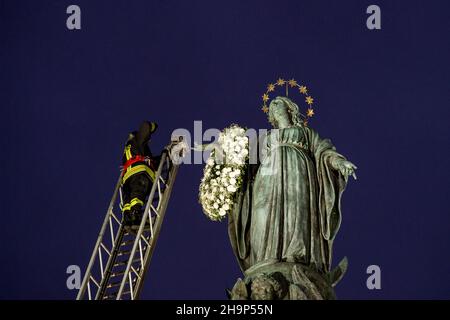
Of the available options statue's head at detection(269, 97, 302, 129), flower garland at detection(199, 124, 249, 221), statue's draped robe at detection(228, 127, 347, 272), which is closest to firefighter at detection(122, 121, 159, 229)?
flower garland at detection(199, 124, 249, 221)

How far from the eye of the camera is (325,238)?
14.7 m

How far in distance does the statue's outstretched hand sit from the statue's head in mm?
1476

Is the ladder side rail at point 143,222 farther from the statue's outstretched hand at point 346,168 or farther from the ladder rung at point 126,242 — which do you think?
the statue's outstretched hand at point 346,168

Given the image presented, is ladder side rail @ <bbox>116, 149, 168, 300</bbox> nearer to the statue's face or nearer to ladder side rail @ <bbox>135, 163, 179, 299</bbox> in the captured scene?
ladder side rail @ <bbox>135, 163, 179, 299</bbox>

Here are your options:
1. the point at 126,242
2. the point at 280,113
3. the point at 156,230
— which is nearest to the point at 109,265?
the point at 126,242

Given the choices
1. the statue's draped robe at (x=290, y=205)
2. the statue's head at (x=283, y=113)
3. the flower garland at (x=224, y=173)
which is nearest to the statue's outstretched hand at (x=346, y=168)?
the statue's draped robe at (x=290, y=205)

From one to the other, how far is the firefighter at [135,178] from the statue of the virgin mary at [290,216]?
94.4 inches

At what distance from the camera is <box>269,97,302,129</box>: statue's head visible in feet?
52.9

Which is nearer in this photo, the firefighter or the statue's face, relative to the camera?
the statue's face

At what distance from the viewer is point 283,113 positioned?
53.0ft

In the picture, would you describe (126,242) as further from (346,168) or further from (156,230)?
(346,168)

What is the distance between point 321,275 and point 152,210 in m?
4.25
